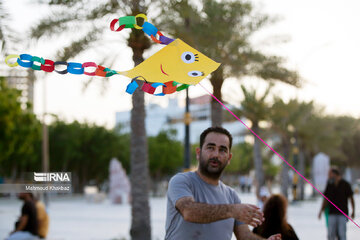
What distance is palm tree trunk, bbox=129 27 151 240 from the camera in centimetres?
1045

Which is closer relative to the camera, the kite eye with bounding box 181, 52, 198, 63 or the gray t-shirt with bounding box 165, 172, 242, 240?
the gray t-shirt with bounding box 165, 172, 242, 240

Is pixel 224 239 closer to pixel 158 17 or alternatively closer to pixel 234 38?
pixel 158 17

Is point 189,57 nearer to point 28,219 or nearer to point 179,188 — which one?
point 179,188

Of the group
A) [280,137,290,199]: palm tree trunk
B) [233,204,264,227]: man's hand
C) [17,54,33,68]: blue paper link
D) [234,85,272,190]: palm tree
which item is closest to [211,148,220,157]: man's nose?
[233,204,264,227]: man's hand

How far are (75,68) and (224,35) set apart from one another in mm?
8846

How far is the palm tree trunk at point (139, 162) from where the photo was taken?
34.3 ft

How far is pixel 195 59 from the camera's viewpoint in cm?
370

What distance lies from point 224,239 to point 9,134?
22.9 metres

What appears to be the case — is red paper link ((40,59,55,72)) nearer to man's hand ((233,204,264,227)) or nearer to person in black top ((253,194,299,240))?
man's hand ((233,204,264,227))

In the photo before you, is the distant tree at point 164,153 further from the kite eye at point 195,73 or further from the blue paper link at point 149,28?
the blue paper link at point 149,28

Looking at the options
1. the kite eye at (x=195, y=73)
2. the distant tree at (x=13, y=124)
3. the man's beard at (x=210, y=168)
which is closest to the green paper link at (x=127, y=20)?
the kite eye at (x=195, y=73)

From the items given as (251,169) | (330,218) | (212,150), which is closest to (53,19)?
(330,218)

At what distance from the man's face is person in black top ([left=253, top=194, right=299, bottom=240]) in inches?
64.5

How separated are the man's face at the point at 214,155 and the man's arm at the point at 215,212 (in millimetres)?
253
